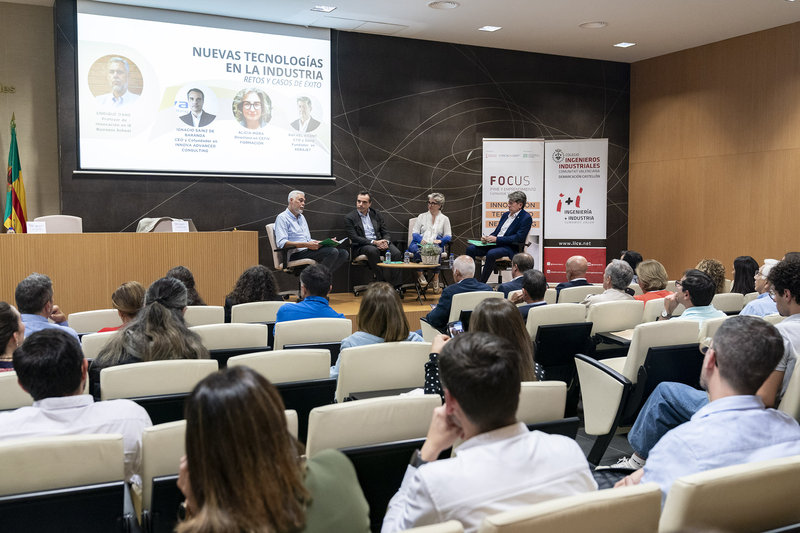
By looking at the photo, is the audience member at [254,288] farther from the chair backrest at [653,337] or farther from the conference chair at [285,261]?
the chair backrest at [653,337]

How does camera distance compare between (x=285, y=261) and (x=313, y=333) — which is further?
(x=285, y=261)

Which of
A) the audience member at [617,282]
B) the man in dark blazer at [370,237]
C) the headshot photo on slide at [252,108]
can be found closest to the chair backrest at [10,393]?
the audience member at [617,282]

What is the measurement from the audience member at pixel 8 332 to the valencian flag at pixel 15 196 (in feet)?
16.7

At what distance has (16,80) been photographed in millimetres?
8164

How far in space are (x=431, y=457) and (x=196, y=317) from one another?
330cm

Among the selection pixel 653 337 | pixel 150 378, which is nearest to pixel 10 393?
pixel 150 378

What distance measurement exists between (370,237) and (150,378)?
6.43 metres

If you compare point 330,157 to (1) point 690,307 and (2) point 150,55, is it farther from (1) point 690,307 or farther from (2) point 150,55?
(1) point 690,307

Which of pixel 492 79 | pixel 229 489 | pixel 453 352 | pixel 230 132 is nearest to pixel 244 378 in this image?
pixel 229 489

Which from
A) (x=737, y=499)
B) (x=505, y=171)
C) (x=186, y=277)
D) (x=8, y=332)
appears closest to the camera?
(x=737, y=499)

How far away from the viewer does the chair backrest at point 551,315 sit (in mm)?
4441

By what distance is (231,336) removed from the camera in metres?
3.86

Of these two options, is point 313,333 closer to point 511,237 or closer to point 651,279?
point 651,279

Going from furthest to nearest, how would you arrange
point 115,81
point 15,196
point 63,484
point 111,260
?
point 115,81 < point 15,196 < point 111,260 < point 63,484
